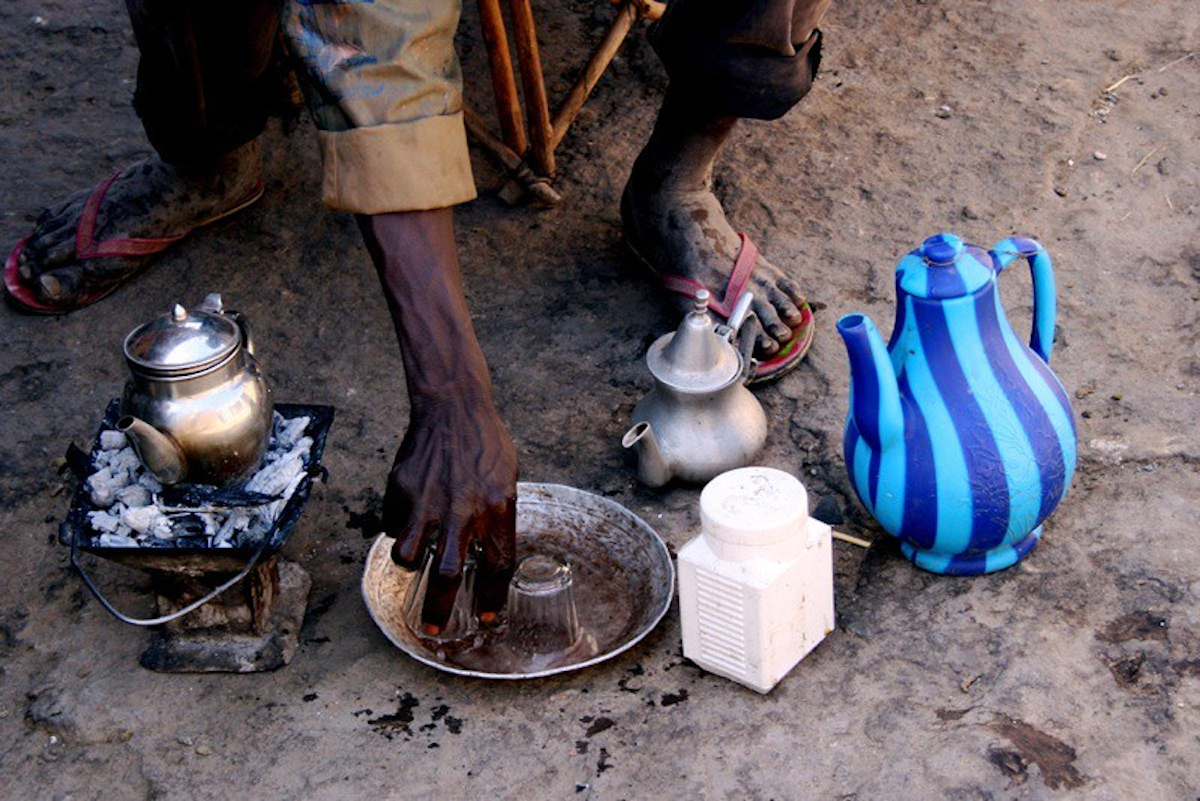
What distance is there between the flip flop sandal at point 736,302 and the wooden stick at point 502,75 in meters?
0.71

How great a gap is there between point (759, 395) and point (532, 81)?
1.09 m

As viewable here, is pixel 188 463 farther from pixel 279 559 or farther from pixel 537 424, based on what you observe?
pixel 537 424

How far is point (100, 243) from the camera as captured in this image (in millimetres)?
3771

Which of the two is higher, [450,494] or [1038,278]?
[1038,278]

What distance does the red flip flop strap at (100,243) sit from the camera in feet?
12.3

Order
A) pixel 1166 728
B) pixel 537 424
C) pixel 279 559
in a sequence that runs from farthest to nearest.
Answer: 1. pixel 537 424
2. pixel 279 559
3. pixel 1166 728

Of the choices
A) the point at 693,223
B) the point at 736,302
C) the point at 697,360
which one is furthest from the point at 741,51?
the point at 697,360

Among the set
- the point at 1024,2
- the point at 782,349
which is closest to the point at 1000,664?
the point at 782,349

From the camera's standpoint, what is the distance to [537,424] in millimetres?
3426

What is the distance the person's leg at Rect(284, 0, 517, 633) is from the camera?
2432 millimetres

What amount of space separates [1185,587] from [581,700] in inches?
46.8

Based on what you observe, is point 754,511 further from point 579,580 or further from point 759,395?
point 759,395

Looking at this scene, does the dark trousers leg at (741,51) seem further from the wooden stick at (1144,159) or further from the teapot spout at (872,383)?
the wooden stick at (1144,159)

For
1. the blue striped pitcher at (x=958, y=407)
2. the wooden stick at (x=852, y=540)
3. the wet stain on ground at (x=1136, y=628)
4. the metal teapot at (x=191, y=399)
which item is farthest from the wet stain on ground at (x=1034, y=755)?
the metal teapot at (x=191, y=399)
